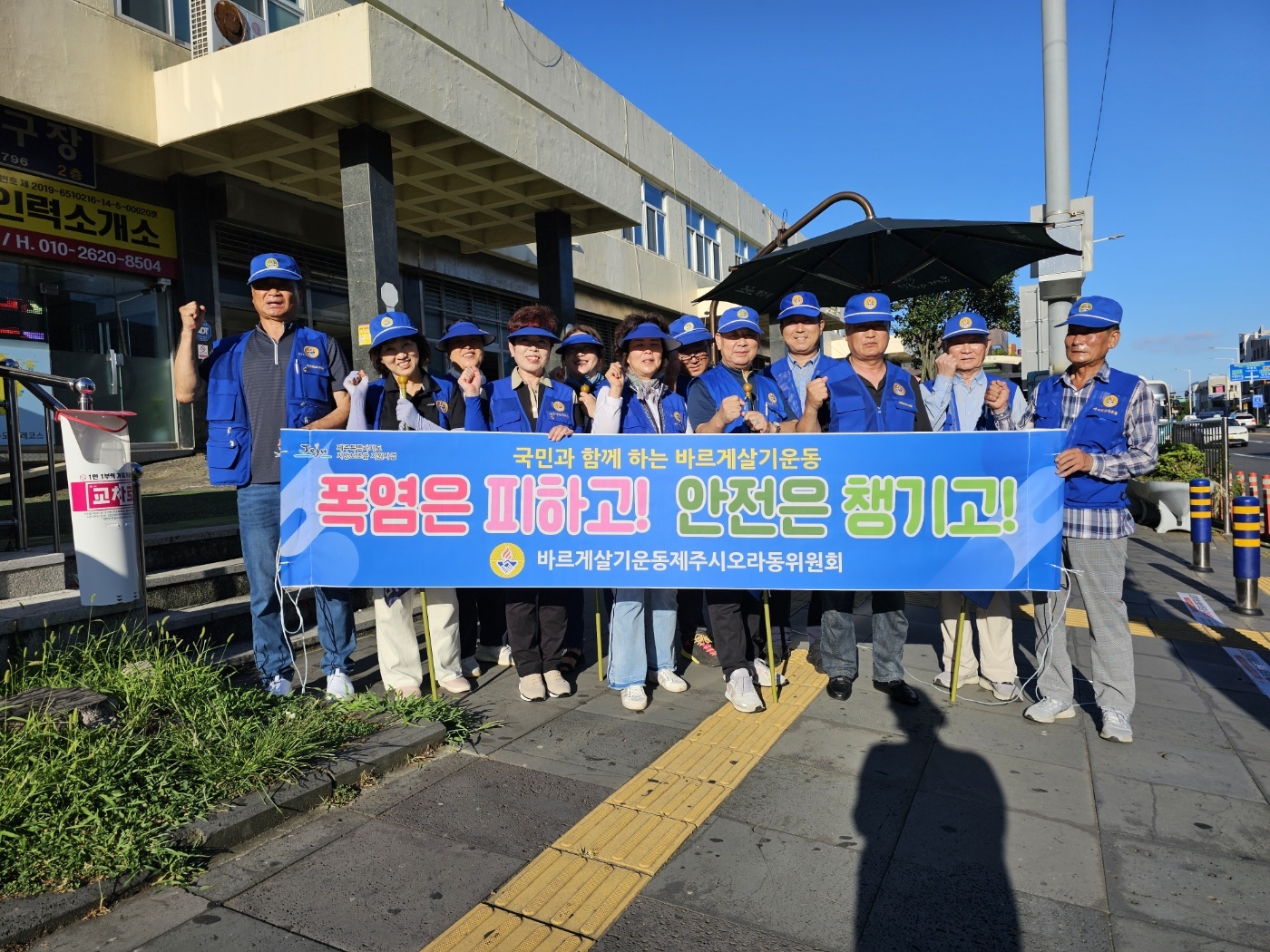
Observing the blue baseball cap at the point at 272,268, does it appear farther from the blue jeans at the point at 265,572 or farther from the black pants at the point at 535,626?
the black pants at the point at 535,626

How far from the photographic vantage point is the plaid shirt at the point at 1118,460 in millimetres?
3740

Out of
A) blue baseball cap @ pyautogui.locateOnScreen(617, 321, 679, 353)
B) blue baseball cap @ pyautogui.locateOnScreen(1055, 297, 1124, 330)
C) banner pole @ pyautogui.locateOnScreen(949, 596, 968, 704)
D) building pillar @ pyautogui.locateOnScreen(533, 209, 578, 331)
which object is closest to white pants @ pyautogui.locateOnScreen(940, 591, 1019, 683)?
banner pole @ pyautogui.locateOnScreen(949, 596, 968, 704)

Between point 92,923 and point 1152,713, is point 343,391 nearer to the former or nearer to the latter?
point 92,923

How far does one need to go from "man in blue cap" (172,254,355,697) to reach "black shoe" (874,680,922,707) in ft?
9.67

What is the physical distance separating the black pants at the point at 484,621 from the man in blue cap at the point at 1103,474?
130 inches

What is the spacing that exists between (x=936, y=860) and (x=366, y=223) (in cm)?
815

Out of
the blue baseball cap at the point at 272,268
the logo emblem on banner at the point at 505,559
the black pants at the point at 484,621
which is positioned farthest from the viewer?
the black pants at the point at 484,621

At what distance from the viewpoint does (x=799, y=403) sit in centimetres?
454

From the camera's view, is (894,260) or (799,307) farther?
(894,260)

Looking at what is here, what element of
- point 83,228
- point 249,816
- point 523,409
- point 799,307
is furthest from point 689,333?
point 83,228

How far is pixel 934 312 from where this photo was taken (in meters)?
21.5

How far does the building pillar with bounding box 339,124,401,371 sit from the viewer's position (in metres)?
8.52

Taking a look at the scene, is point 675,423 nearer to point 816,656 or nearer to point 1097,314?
point 816,656

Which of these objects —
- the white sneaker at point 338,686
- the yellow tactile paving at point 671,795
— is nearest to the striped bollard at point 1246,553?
the yellow tactile paving at point 671,795
